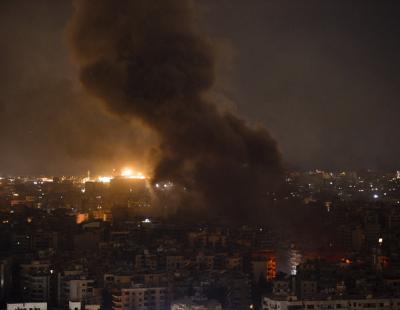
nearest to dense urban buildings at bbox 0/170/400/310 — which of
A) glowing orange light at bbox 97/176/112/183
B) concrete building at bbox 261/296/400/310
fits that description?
concrete building at bbox 261/296/400/310

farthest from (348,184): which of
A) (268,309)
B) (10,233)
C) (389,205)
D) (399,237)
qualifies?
(268,309)

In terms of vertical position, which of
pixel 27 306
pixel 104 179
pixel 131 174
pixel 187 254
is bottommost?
pixel 27 306

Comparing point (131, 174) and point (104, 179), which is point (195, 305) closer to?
point (131, 174)

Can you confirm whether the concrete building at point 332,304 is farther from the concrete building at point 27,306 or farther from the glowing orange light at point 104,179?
the glowing orange light at point 104,179

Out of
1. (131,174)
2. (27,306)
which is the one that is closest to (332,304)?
(27,306)

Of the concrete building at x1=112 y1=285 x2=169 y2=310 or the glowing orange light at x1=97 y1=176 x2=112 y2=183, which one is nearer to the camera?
the concrete building at x1=112 y1=285 x2=169 y2=310

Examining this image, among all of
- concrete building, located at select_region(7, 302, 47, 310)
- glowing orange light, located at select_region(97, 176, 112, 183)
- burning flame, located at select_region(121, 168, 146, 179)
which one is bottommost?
concrete building, located at select_region(7, 302, 47, 310)

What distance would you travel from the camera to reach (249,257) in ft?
41.3

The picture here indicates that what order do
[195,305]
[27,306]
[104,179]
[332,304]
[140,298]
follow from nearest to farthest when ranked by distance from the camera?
[332,304] < [195,305] < [27,306] < [140,298] < [104,179]

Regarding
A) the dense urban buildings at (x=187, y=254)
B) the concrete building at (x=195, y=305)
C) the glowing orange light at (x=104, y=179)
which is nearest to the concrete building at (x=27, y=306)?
the dense urban buildings at (x=187, y=254)

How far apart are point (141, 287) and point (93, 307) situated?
67cm

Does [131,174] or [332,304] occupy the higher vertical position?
[131,174]

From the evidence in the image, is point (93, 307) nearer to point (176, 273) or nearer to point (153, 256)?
point (176, 273)

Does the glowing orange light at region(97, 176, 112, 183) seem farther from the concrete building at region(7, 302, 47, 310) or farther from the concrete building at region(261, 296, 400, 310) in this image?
the concrete building at region(261, 296, 400, 310)
